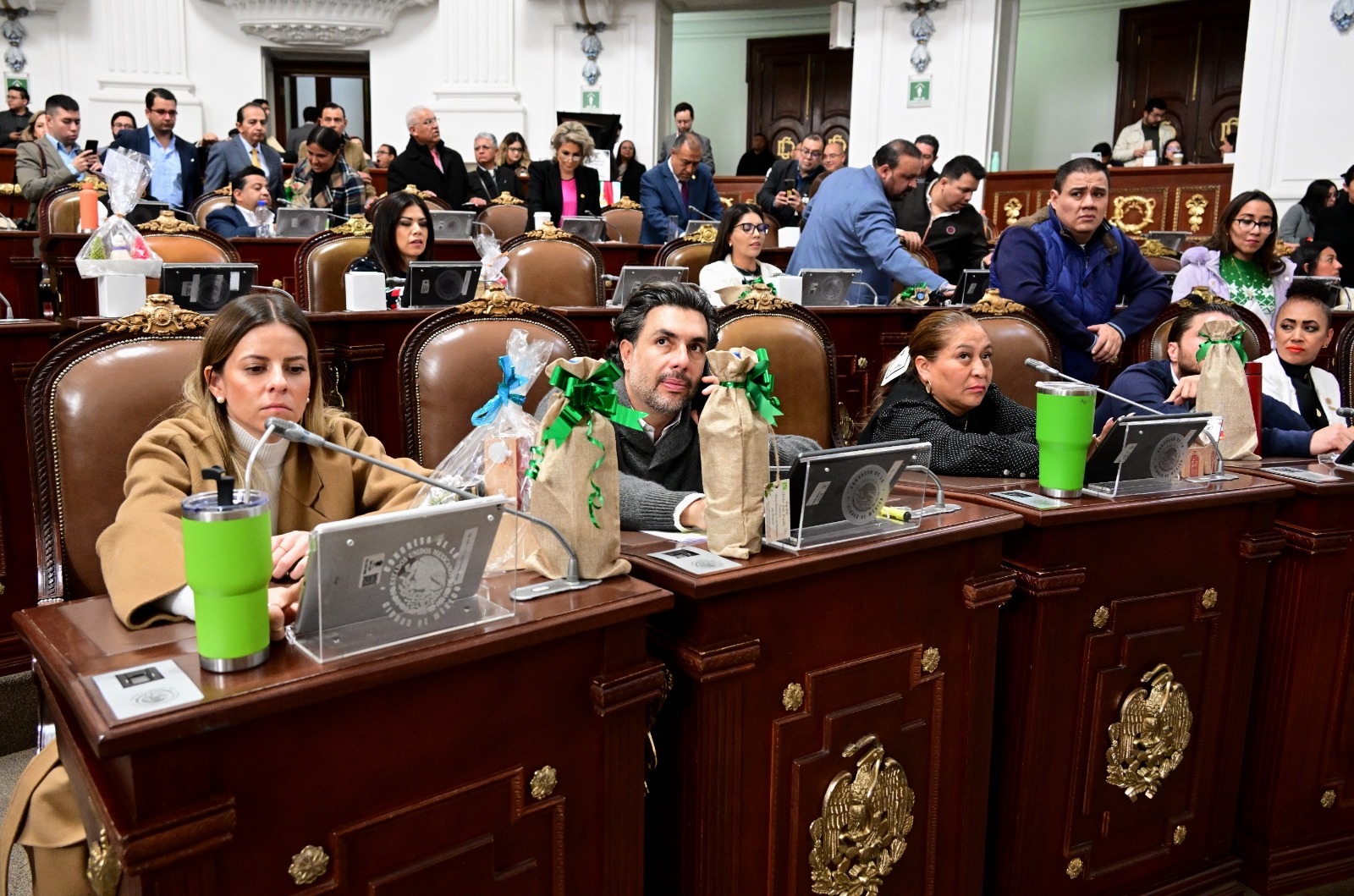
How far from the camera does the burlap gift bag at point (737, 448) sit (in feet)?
4.33

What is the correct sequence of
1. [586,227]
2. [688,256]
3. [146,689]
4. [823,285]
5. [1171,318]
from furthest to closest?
[586,227] < [688,256] < [823,285] < [1171,318] < [146,689]

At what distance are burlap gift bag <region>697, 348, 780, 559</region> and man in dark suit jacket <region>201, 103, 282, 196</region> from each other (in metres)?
5.67

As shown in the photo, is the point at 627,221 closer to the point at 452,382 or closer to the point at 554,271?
the point at 554,271

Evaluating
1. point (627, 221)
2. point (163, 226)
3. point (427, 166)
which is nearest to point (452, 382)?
point (163, 226)

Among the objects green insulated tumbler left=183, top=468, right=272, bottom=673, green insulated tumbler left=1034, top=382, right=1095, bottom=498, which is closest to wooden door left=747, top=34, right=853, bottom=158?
green insulated tumbler left=1034, top=382, right=1095, bottom=498

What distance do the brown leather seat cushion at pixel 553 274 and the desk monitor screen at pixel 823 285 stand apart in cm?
73

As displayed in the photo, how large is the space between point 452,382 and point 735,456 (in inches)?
32.3

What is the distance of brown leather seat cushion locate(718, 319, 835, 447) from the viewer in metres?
2.36

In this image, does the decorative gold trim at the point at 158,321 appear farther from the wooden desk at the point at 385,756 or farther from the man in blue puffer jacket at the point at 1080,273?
the man in blue puffer jacket at the point at 1080,273

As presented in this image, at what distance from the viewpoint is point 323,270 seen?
3.62 metres

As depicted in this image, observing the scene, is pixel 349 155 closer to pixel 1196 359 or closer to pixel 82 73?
pixel 82 73

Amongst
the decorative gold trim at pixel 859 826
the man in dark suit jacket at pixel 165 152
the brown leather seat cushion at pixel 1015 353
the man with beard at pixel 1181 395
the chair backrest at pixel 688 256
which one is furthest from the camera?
the man in dark suit jacket at pixel 165 152

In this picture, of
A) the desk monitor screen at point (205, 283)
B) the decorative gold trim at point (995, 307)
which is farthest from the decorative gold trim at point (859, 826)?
the desk monitor screen at point (205, 283)

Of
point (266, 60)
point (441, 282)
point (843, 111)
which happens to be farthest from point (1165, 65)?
point (441, 282)
